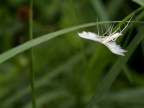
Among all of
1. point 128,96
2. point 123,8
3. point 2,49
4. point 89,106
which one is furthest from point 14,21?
point 89,106

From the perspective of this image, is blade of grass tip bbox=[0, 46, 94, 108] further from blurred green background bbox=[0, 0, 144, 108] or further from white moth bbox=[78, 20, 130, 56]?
white moth bbox=[78, 20, 130, 56]

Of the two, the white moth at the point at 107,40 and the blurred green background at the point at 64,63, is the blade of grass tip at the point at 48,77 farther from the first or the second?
the white moth at the point at 107,40

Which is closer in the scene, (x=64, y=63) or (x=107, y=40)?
(x=107, y=40)

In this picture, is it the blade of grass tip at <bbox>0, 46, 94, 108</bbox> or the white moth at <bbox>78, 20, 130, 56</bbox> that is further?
the blade of grass tip at <bbox>0, 46, 94, 108</bbox>

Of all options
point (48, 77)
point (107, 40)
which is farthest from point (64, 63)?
point (107, 40)

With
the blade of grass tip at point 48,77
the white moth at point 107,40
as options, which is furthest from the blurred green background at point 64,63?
the white moth at point 107,40

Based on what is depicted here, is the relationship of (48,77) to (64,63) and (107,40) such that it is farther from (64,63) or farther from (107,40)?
(107,40)

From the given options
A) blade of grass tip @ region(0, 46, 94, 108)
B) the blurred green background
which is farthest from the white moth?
blade of grass tip @ region(0, 46, 94, 108)

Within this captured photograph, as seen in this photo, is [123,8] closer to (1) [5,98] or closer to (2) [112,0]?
(2) [112,0]
